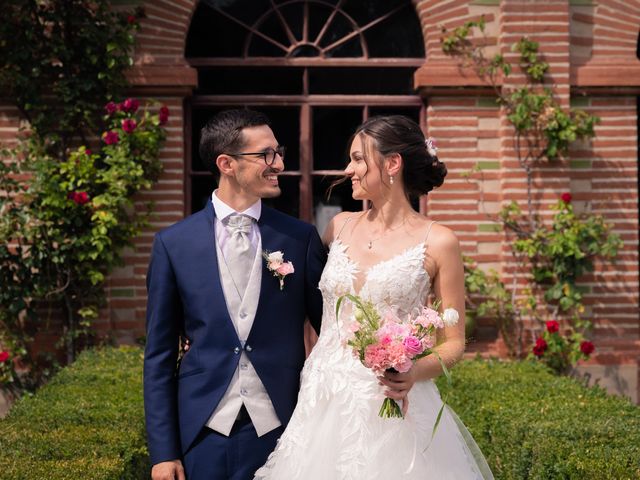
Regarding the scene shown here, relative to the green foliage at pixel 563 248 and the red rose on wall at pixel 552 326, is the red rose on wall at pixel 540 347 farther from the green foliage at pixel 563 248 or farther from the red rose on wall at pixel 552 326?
the green foliage at pixel 563 248

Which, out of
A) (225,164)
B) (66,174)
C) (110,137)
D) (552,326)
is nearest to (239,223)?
(225,164)

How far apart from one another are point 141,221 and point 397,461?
462cm

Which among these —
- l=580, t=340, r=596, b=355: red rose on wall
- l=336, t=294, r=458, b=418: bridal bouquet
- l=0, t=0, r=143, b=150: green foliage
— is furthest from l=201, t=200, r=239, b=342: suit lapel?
l=580, t=340, r=596, b=355: red rose on wall

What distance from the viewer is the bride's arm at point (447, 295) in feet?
10.8

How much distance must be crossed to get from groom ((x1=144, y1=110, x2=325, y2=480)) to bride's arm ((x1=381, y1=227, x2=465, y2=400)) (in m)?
0.48

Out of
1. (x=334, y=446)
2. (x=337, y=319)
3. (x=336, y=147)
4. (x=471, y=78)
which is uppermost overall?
(x=471, y=78)

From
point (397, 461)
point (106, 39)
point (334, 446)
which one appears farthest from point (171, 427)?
point (106, 39)

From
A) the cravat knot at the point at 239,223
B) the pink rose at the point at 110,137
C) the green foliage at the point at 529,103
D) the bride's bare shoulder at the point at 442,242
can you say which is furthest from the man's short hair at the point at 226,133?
the green foliage at the point at 529,103

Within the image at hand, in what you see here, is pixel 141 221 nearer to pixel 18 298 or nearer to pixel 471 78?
pixel 18 298

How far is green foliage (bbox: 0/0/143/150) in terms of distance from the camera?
7.50 meters

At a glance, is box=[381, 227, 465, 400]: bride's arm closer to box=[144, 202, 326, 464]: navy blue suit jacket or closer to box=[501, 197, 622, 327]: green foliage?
box=[144, 202, 326, 464]: navy blue suit jacket

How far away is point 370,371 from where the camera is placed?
11.3 feet

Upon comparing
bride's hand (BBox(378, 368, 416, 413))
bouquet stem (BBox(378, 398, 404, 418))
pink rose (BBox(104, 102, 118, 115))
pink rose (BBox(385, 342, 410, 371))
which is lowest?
bouquet stem (BBox(378, 398, 404, 418))

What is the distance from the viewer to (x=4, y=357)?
742 centimetres
